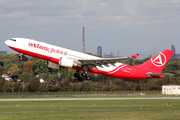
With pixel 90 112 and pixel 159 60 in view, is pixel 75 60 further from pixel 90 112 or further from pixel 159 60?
pixel 159 60

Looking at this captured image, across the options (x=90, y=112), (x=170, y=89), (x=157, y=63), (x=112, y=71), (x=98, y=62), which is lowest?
(x=90, y=112)

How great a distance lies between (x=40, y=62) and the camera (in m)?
161

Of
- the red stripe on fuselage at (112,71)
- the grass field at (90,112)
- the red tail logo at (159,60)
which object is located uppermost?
the red tail logo at (159,60)

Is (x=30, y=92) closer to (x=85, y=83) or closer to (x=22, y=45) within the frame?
(x=85, y=83)

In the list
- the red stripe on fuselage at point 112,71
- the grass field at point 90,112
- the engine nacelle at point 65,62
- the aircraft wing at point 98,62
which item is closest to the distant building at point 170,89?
the grass field at point 90,112

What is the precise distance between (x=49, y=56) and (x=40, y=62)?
10954cm

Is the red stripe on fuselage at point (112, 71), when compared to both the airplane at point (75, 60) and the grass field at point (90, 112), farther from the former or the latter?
the grass field at point (90, 112)

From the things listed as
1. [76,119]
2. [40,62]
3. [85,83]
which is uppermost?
[40,62]

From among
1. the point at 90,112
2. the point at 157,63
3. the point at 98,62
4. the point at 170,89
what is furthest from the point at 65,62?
the point at 170,89

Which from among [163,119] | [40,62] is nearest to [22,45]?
[163,119]

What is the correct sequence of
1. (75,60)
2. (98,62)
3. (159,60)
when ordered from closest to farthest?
(75,60)
(98,62)
(159,60)

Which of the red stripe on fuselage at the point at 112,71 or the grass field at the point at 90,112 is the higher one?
the red stripe on fuselage at the point at 112,71

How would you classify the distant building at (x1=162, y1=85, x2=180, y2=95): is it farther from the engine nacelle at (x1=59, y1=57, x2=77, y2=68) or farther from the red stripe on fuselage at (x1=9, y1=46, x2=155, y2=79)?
the engine nacelle at (x1=59, y1=57, x2=77, y2=68)

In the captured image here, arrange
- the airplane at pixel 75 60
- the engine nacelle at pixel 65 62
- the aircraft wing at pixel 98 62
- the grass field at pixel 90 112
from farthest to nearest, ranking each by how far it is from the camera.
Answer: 1. the aircraft wing at pixel 98 62
2. the engine nacelle at pixel 65 62
3. the airplane at pixel 75 60
4. the grass field at pixel 90 112
